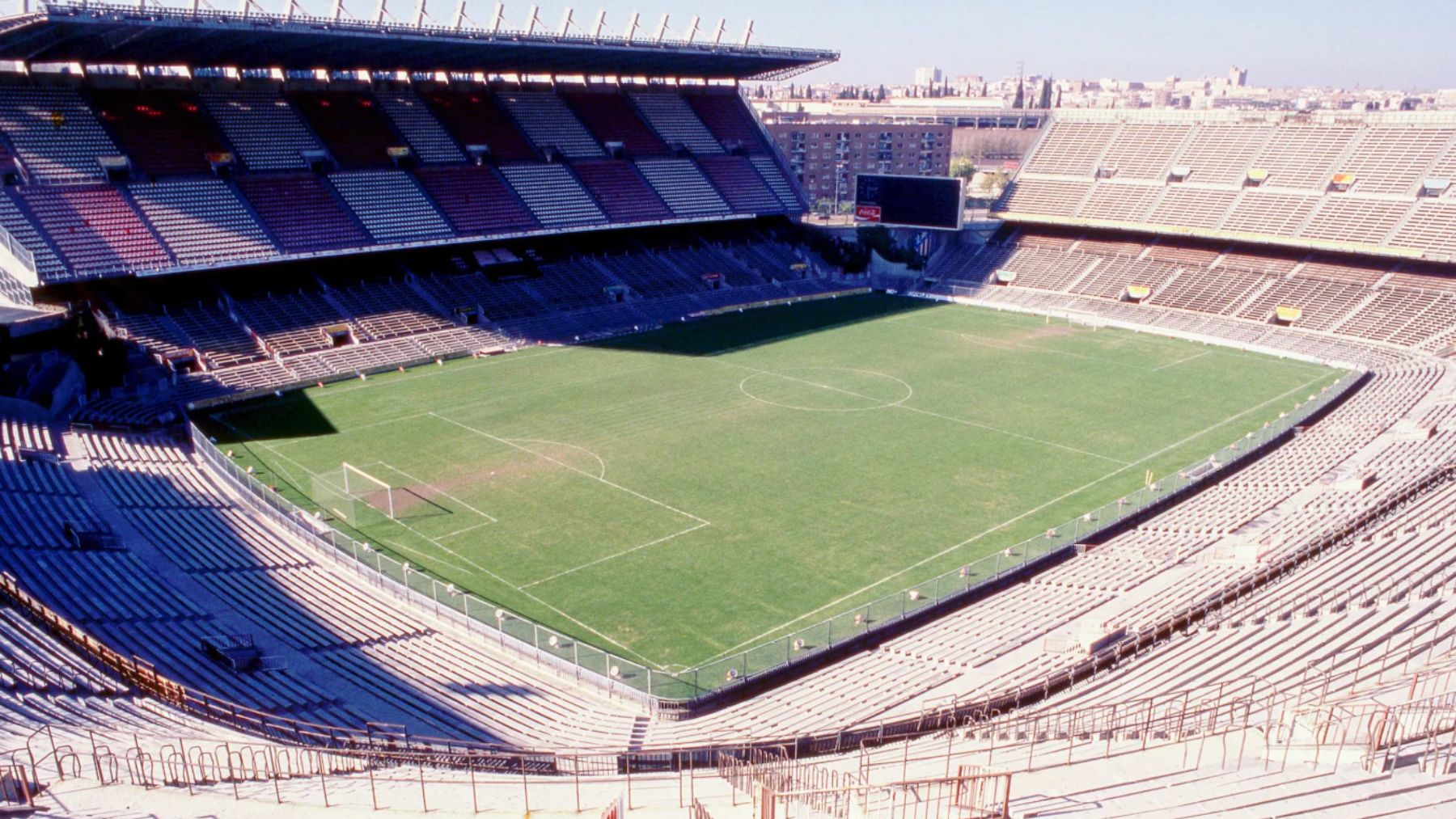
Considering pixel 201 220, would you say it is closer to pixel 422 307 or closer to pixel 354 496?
pixel 422 307

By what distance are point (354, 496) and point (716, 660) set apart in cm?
1405

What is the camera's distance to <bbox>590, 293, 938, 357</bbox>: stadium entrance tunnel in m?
51.8

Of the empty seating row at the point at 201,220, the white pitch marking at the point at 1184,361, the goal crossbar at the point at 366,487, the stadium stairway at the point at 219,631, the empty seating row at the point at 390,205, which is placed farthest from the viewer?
the empty seating row at the point at 390,205

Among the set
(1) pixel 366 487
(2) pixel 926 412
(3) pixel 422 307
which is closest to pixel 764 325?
(3) pixel 422 307

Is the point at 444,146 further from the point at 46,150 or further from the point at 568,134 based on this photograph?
the point at 46,150

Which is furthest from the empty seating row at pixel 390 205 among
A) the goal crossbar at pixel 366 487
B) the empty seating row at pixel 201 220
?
the goal crossbar at pixel 366 487

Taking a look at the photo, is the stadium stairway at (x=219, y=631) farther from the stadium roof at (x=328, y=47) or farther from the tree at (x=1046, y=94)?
the tree at (x=1046, y=94)

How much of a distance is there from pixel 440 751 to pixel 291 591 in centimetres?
986

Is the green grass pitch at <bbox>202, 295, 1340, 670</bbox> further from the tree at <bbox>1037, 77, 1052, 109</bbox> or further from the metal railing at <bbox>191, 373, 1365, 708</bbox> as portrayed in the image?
the tree at <bbox>1037, 77, 1052, 109</bbox>

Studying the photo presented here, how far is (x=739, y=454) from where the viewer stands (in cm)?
3556

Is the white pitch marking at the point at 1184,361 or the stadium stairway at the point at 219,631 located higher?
the white pitch marking at the point at 1184,361

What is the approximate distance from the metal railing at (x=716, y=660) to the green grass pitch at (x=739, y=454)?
103cm

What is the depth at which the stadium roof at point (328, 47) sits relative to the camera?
133 ft

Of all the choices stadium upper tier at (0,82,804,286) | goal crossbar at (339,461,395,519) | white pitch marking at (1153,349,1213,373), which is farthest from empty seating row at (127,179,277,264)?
white pitch marking at (1153,349,1213,373)
